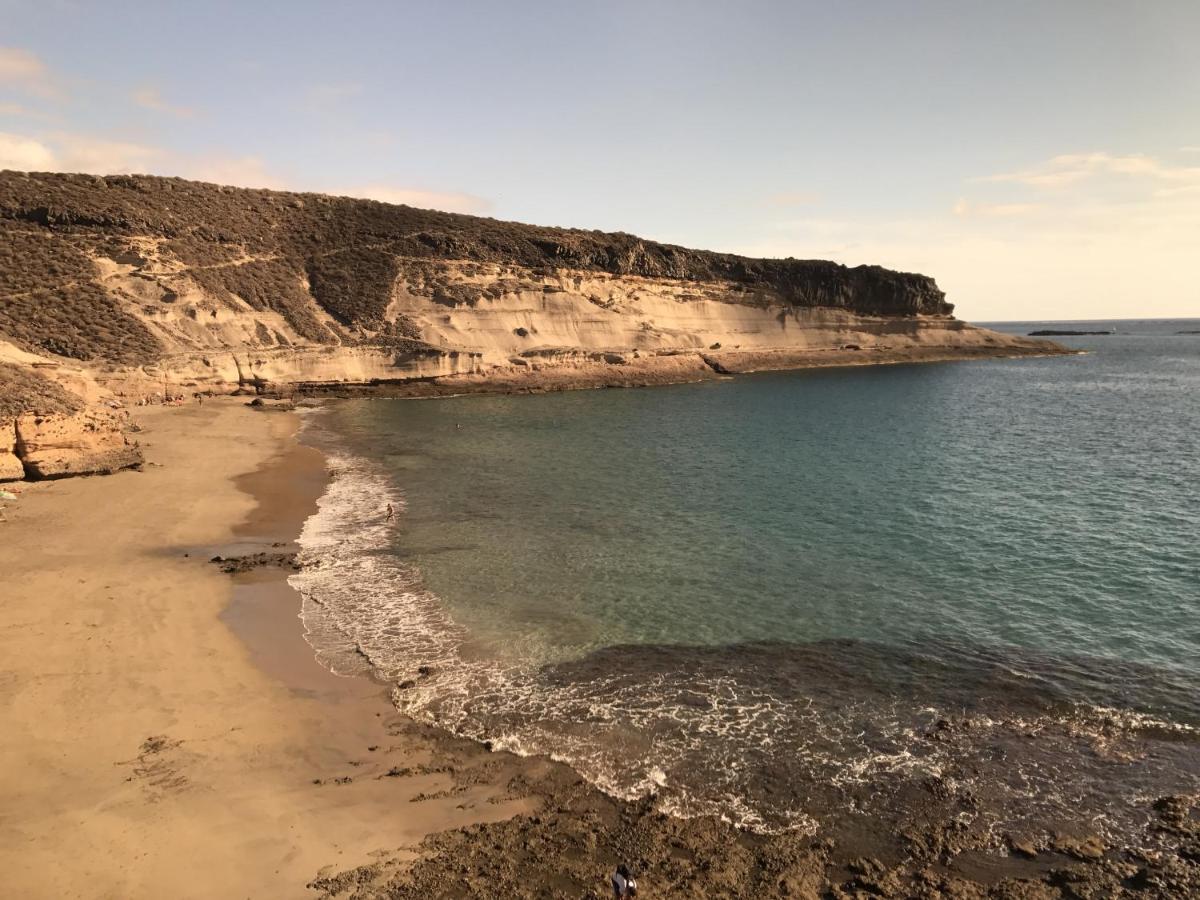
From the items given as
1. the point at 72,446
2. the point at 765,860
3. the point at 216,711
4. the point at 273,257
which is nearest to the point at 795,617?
the point at 765,860

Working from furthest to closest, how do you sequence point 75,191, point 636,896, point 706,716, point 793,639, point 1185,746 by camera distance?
point 75,191 → point 793,639 → point 706,716 → point 1185,746 → point 636,896

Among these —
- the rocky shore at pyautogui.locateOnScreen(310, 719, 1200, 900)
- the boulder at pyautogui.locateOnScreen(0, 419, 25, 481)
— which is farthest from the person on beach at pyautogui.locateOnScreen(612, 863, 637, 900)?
the boulder at pyautogui.locateOnScreen(0, 419, 25, 481)

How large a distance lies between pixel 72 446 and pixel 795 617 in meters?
25.5

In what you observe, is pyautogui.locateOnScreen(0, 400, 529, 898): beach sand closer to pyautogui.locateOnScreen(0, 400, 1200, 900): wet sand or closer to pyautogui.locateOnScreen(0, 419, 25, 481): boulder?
pyautogui.locateOnScreen(0, 400, 1200, 900): wet sand

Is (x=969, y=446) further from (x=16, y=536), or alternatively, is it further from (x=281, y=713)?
(x=16, y=536)

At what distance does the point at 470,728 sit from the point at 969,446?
3372 centimetres

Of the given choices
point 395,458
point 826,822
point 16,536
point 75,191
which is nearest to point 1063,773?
point 826,822

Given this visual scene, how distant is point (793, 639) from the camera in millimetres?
15078

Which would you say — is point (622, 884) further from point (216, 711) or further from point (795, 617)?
point (795, 617)

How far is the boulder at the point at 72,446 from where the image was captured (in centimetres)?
2403

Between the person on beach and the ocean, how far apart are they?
194cm

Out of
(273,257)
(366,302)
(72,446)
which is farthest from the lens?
(273,257)

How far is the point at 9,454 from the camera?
934 inches

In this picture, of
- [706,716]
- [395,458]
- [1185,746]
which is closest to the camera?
[1185,746]
